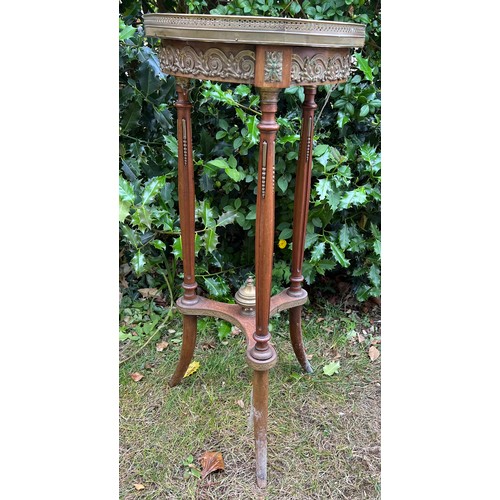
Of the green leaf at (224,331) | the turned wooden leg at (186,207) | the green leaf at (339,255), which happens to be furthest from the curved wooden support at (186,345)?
the green leaf at (339,255)

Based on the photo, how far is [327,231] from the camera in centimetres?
206

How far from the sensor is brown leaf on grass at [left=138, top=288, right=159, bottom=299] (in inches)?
88.6

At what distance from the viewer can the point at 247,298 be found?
1.59m

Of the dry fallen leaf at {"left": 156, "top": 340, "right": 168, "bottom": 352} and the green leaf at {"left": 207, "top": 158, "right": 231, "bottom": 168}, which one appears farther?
the dry fallen leaf at {"left": 156, "top": 340, "right": 168, "bottom": 352}

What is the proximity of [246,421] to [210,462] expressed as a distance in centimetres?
21

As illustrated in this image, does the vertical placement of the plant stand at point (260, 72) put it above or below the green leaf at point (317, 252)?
above

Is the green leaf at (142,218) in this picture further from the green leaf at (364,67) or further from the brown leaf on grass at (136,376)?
the green leaf at (364,67)

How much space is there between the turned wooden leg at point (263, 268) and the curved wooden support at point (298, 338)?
1.24 ft

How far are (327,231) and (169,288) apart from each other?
760 mm

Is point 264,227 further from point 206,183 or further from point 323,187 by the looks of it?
point 206,183

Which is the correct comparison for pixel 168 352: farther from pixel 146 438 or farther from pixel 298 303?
pixel 298 303

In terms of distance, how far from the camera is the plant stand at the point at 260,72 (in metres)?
1.07

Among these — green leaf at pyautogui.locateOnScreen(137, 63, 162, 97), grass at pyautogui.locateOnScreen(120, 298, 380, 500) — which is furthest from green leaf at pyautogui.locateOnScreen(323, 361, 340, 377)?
green leaf at pyautogui.locateOnScreen(137, 63, 162, 97)

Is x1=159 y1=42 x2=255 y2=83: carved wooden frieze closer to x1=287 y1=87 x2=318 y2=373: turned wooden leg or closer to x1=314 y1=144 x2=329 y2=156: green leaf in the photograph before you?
x1=287 y1=87 x2=318 y2=373: turned wooden leg
